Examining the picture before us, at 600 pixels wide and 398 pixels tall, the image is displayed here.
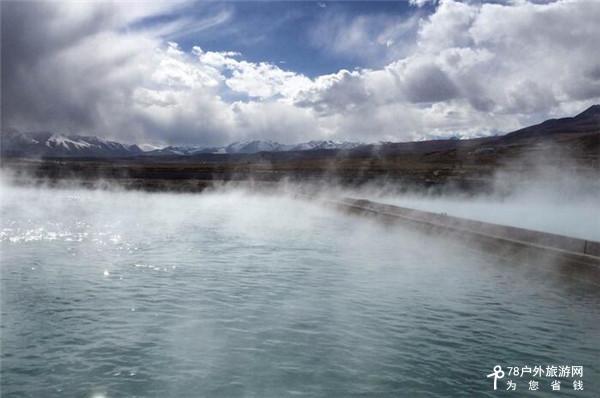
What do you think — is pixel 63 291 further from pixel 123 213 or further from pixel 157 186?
pixel 157 186

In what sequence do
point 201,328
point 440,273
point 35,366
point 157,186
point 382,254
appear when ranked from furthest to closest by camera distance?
1. point 157,186
2. point 382,254
3. point 440,273
4. point 201,328
5. point 35,366

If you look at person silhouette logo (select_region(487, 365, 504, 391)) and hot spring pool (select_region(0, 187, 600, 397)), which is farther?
person silhouette logo (select_region(487, 365, 504, 391))

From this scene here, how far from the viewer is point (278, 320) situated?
1052cm

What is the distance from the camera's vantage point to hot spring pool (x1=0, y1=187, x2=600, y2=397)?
768 centimetres

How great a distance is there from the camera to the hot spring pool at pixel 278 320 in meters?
7.68

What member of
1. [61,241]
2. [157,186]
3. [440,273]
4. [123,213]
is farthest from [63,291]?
[157,186]

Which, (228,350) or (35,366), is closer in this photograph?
(35,366)

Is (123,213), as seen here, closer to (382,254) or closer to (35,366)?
(382,254)

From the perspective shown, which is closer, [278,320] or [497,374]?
[497,374]

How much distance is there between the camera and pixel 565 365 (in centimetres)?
862

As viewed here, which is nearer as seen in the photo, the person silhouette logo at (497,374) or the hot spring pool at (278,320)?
the hot spring pool at (278,320)

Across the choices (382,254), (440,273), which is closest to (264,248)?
(382,254)

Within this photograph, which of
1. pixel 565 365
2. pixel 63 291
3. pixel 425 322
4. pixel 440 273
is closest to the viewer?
pixel 565 365

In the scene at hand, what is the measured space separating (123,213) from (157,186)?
1326 inches
